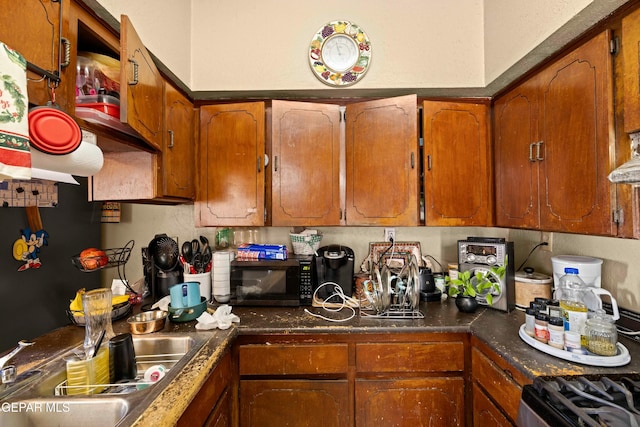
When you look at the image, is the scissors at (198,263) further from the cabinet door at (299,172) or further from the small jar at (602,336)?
the small jar at (602,336)

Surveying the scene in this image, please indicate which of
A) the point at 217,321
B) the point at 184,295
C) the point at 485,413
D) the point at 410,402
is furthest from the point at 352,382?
the point at 184,295

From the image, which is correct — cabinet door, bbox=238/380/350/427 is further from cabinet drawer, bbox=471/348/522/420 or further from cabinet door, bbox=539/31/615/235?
cabinet door, bbox=539/31/615/235

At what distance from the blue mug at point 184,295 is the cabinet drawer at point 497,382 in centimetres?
144

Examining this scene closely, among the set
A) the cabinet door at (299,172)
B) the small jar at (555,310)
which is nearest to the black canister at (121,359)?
the cabinet door at (299,172)

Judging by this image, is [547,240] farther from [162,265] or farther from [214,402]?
[162,265]

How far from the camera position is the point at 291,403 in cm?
146

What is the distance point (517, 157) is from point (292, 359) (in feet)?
5.29

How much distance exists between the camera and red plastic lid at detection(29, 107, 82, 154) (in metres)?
0.77

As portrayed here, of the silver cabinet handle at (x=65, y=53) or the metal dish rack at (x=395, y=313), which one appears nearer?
the silver cabinet handle at (x=65, y=53)

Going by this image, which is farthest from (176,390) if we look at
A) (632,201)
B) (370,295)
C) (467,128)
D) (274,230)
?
(467,128)

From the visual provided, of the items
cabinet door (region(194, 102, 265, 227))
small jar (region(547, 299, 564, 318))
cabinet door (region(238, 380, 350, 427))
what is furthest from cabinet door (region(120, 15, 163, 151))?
small jar (region(547, 299, 564, 318))

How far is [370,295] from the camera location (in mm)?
1643

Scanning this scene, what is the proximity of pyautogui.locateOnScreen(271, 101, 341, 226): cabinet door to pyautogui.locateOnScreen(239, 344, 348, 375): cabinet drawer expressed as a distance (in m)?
0.71

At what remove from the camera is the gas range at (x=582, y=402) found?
2.50ft
